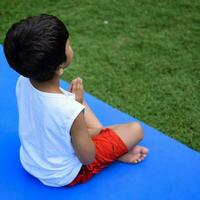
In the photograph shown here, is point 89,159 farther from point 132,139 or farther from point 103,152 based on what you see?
point 132,139

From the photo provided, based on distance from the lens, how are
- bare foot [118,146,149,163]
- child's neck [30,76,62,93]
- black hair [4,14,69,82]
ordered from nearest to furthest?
black hair [4,14,69,82]
child's neck [30,76,62,93]
bare foot [118,146,149,163]

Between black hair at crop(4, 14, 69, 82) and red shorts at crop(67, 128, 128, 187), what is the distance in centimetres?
53

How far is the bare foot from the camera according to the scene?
1.86m

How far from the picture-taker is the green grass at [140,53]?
7.91 feet

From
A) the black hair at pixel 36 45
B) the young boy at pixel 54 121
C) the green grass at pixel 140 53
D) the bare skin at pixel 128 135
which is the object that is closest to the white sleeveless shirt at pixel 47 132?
the young boy at pixel 54 121

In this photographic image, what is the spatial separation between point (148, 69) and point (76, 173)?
126cm

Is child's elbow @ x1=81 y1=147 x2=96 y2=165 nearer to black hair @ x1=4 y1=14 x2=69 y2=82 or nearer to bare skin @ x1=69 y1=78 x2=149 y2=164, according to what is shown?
bare skin @ x1=69 y1=78 x2=149 y2=164

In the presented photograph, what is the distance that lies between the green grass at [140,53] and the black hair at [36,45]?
111cm

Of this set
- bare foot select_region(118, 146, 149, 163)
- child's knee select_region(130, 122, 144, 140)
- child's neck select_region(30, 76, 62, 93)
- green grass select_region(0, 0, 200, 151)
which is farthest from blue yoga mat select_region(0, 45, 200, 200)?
child's neck select_region(30, 76, 62, 93)

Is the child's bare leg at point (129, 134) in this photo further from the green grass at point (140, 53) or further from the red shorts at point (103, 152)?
the green grass at point (140, 53)

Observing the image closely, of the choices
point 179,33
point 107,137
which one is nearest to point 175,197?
point 107,137

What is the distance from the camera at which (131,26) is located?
3.21 metres

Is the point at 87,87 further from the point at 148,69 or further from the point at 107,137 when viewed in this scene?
the point at 107,137

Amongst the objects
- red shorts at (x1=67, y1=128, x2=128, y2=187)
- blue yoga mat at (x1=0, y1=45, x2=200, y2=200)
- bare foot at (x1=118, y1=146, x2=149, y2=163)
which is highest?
red shorts at (x1=67, y1=128, x2=128, y2=187)
